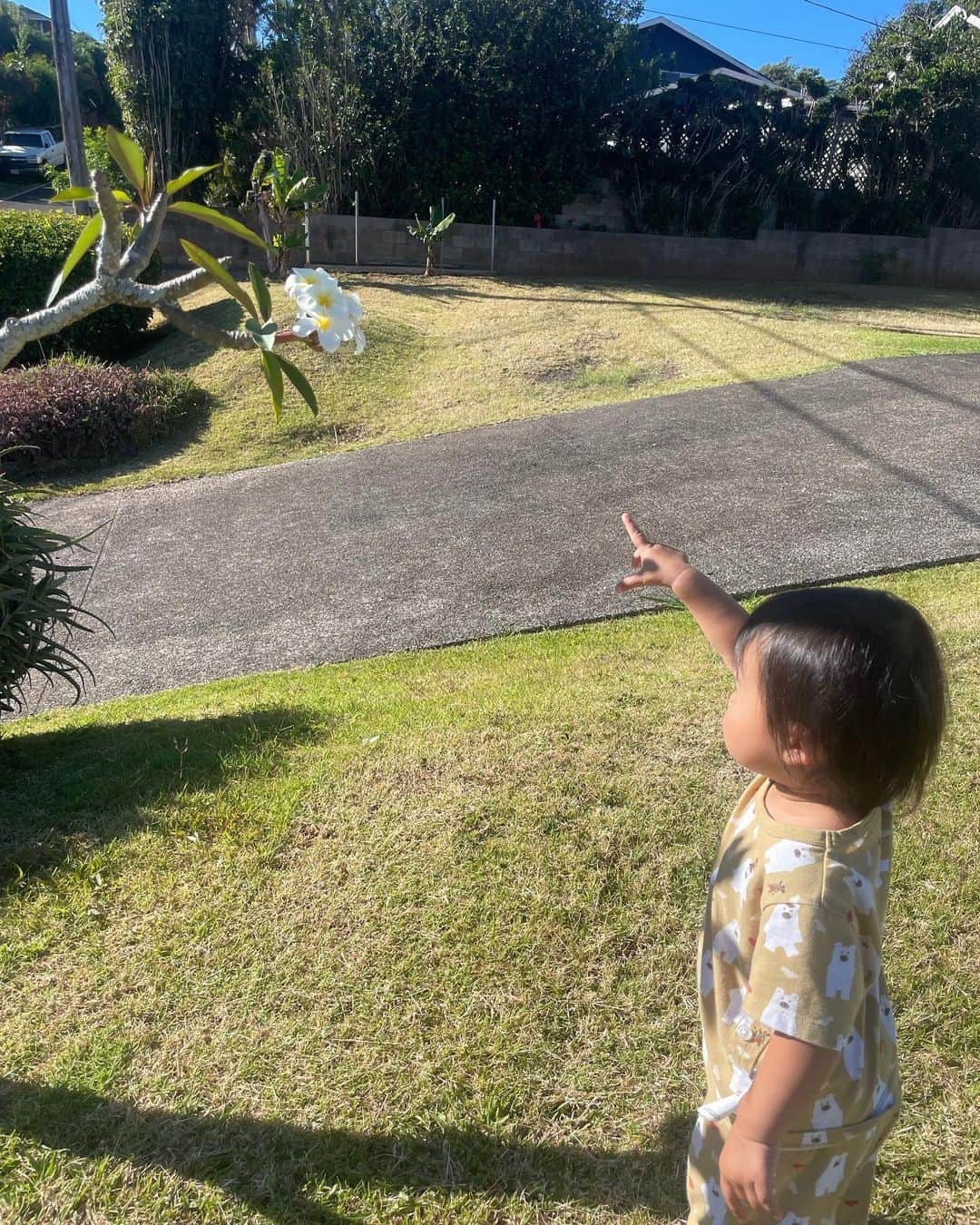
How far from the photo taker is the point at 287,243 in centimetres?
1142

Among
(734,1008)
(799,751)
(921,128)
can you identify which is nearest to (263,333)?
(799,751)

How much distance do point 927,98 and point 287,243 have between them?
11.6m

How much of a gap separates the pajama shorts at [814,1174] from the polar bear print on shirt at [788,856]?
1.20ft

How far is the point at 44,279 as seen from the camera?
11.0 meters

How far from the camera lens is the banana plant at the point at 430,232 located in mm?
14009

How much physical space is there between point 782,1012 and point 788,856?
7.6 inches

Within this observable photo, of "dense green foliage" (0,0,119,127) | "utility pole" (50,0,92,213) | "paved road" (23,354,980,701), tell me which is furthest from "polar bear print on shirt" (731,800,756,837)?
"dense green foliage" (0,0,119,127)

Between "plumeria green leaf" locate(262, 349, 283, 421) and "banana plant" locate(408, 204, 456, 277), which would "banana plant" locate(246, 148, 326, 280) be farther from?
"plumeria green leaf" locate(262, 349, 283, 421)

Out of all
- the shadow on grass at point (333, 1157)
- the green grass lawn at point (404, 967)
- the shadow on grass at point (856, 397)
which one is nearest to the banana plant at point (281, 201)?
the shadow on grass at point (856, 397)

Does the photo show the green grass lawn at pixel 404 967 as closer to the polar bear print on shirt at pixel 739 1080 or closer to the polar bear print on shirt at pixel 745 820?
the polar bear print on shirt at pixel 739 1080

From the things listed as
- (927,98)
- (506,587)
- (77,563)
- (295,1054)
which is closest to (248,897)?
(295,1054)

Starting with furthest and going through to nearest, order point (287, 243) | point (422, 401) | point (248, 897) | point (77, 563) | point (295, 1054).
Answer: point (287, 243) < point (422, 401) < point (77, 563) < point (248, 897) < point (295, 1054)

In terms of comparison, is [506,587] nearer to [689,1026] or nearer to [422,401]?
[689,1026]

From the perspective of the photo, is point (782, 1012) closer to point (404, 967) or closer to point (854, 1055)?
point (854, 1055)
